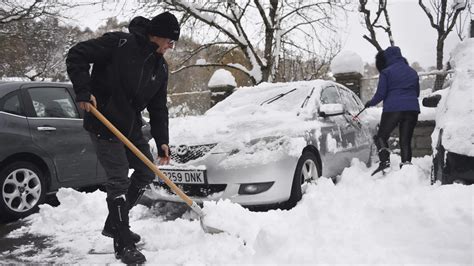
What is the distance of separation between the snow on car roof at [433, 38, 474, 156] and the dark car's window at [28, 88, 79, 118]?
4.12 m

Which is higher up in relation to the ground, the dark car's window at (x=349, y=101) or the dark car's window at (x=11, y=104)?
the dark car's window at (x=11, y=104)

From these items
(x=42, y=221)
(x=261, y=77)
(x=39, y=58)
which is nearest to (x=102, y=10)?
(x=261, y=77)

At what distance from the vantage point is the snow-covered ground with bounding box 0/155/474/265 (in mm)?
2404

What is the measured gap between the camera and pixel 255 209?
159 inches

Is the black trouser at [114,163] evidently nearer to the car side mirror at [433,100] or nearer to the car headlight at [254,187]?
the car headlight at [254,187]

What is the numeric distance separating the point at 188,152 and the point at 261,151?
729mm

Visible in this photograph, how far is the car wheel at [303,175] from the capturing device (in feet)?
12.6

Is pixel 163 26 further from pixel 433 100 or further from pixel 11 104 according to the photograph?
pixel 433 100

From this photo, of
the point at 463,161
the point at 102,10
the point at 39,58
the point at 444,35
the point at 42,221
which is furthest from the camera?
the point at 39,58

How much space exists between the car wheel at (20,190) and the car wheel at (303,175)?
2740 mm

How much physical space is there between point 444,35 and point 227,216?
45.4 ft

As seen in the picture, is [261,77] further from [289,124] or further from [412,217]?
[412,217]

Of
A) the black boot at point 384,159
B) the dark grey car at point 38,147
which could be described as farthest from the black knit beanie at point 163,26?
the black boot at point 384,159

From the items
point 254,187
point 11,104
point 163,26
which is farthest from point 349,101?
point 11,104
